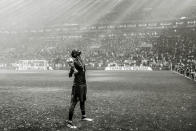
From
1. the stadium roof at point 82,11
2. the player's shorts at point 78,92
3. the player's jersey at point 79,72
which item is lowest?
the player's shorts at point 78,92

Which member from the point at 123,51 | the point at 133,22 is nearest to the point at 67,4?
the point at 133,22

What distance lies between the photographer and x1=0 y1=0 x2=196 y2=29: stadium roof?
83.2 metres

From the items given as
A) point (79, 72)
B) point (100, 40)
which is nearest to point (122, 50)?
point (100, 40)

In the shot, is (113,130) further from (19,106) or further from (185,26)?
(185,26)

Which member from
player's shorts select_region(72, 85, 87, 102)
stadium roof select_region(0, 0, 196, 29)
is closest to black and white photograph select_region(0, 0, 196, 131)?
stadium roof select_region(0, 0, 196, 29)

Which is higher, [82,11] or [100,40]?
[82,11]

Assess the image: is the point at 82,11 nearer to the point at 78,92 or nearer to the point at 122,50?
the point at 122,50

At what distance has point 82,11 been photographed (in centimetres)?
8906

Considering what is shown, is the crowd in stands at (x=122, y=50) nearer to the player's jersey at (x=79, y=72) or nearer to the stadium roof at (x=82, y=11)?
the stadium roof at (x=82, y=11)

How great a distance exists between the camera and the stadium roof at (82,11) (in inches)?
3275

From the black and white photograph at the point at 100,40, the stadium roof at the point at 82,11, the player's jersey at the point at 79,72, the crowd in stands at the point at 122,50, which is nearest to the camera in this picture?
the player's jersey at the point at 79,72

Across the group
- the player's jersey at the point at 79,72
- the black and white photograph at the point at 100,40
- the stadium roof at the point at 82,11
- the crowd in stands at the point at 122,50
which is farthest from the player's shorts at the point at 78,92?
the stadium roof at the point at 82,11

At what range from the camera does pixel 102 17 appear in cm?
9000

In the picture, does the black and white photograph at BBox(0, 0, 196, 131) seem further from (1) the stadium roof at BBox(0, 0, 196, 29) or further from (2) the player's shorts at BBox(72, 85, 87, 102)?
(2) the player's shorts at BBox(72, 85, 87, 102)
